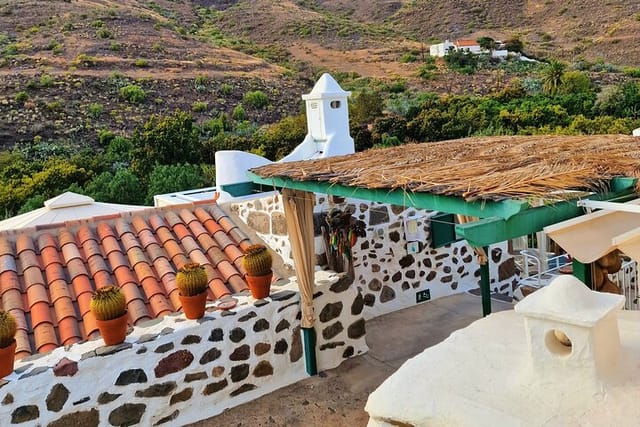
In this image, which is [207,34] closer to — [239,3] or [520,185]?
[239,3]

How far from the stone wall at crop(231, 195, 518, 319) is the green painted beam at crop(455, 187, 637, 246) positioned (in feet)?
11.9

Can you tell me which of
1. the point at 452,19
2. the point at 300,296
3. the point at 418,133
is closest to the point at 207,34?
the point at 452,19

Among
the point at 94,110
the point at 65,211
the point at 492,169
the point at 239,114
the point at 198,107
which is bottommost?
the point at 65,211

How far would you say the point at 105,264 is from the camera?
570 centimetres

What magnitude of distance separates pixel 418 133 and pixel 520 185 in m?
→ 25.5

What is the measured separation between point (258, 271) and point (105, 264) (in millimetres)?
1667

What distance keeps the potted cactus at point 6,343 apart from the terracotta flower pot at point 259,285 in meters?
2.07

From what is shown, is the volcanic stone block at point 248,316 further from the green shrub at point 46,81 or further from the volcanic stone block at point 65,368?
the green shrub at point 46,81

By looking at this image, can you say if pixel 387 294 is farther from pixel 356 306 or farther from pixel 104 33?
pixel 104 33

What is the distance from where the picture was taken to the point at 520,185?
3045mm

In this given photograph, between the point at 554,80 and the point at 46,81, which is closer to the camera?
the point at 554,80

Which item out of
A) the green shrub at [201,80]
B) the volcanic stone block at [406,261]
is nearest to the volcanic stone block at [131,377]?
the volcanic stone block at [406,261]

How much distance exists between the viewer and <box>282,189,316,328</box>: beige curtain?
555 centimetres

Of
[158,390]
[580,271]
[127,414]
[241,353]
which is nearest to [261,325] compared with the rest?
[241,353]
